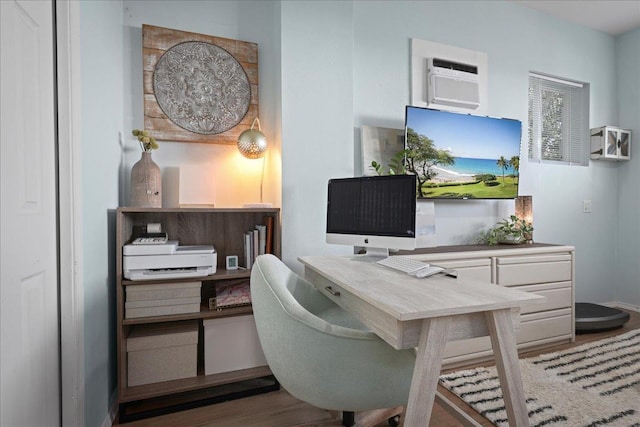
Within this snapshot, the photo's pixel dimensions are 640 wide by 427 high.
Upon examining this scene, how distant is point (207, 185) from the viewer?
85.7 inches

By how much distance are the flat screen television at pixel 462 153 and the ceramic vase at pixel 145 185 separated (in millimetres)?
1730

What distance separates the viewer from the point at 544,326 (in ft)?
8.33

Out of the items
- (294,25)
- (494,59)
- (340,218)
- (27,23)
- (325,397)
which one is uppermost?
(494,59)

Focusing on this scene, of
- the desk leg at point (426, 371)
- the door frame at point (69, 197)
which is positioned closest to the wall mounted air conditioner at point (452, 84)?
the desk leg at point (426, 371)

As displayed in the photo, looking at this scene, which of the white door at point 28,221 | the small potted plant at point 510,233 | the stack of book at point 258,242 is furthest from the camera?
the small potted plant at point 510,233

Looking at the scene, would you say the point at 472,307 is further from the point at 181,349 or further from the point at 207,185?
the point at 207,185

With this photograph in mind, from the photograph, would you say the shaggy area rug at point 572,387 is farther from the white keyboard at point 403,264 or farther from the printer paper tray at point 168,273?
the printer paper tray at point 168,273

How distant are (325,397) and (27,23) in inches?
60.2

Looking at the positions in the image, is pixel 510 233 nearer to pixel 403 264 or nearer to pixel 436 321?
pixel 403 264

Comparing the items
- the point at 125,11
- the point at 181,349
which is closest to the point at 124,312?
the point at 181,349

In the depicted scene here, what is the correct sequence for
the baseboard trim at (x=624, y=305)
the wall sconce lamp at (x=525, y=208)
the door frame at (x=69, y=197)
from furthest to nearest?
the baseboard trim at (x=624, y=305), the wall sconce lamp at (x=525, y=208), the door frame at (x=69, y=197)

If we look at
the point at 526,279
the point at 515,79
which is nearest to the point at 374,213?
the point at 526,279

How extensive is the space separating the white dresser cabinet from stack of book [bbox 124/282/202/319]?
1.36 meters

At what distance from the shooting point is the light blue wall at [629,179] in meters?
3.50
